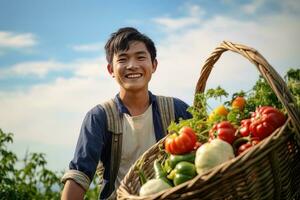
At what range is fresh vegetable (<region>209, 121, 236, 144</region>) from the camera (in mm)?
2324

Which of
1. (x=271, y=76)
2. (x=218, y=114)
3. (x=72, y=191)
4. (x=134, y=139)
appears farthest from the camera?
(x=134, y=139)

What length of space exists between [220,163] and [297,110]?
1.33 ft

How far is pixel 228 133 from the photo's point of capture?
2328 mm

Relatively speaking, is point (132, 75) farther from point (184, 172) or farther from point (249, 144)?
point (249, 144)

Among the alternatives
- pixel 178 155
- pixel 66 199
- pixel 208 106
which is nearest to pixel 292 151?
pixel 178 155

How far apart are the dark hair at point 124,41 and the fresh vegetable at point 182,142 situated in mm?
1279

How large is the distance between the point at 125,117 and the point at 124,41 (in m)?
0.58

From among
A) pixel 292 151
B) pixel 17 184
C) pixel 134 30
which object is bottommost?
pixel 292 151

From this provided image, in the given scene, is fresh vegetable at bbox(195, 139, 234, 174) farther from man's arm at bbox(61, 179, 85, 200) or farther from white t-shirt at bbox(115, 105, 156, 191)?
white t-shirt at bbox(115, 105, 156, 191)

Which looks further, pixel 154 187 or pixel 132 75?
pixel 132 75

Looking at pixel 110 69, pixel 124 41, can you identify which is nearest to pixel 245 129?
pixel 124 41

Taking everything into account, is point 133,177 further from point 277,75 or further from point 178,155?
point 277,75

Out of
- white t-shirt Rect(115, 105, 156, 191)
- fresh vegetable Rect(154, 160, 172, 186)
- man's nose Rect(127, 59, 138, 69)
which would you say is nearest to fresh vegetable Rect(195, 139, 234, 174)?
fresh vegetable Rect(154, 160, 172, 186)

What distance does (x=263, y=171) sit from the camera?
6.62 ft
